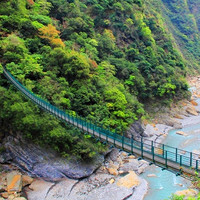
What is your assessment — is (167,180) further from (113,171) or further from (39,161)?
(39,161)

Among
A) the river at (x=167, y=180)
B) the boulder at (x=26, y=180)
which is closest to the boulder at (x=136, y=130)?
the river at (x=167, y=180)

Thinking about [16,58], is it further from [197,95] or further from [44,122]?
[197,95]

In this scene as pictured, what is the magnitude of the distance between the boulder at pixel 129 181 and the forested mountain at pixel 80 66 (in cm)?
320

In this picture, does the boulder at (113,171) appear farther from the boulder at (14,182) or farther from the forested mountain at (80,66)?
the boulder at (14,182)

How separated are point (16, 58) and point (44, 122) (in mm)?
7019

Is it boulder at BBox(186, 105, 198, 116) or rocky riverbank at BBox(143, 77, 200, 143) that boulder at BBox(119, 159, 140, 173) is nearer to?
rocky riverbank at BBox(143, 77, 200, 143)

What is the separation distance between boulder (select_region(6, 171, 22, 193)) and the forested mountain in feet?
9.81

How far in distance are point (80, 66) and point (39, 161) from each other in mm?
9345

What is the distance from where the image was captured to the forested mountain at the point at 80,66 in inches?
782

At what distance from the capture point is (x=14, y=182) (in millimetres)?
18281

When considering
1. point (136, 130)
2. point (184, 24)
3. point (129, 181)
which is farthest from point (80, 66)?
point (184, 24)

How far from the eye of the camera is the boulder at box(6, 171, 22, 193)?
1777 centimetres

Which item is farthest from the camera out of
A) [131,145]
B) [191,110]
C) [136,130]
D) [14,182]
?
[191,110]

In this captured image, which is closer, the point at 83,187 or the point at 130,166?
the point at 83,187
